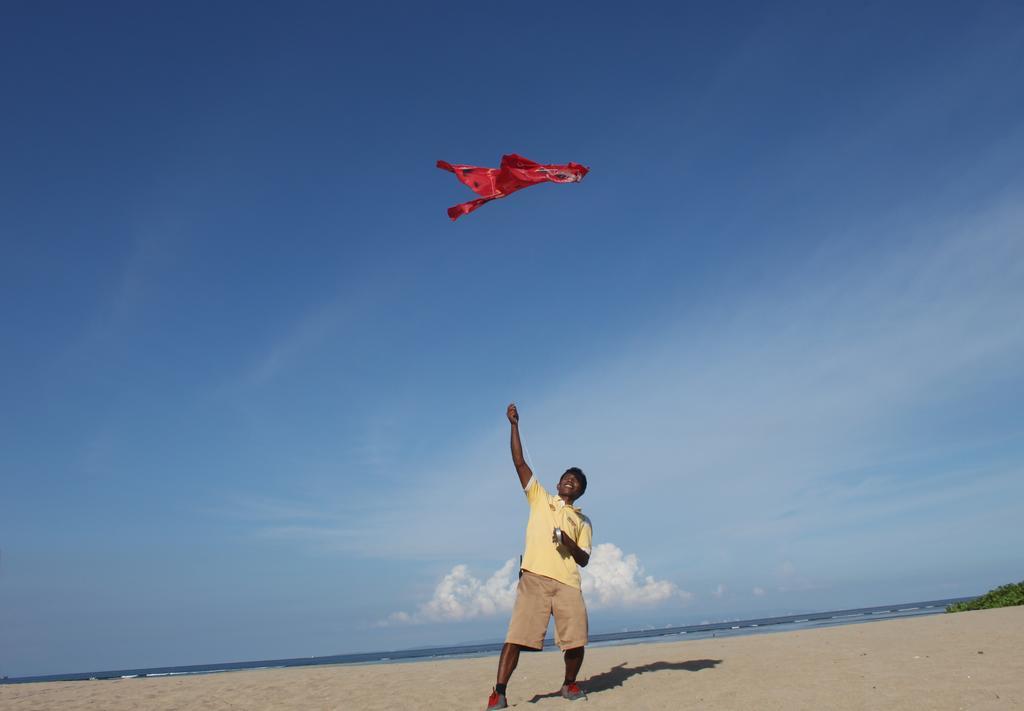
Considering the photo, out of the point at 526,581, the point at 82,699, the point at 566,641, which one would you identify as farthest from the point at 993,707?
the point at 82,699

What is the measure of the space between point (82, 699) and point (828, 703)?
9615 mm

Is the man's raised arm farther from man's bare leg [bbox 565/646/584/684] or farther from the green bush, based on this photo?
the green bush

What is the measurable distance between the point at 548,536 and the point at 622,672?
3.47 meters

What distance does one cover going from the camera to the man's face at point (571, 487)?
8.21 meters

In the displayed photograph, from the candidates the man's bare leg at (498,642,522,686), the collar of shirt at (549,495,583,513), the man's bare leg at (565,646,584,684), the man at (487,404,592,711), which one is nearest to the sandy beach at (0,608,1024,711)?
the man's bare leg at (565,646,584,684)

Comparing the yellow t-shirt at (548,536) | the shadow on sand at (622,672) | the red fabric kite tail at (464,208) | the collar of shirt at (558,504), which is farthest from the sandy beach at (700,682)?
the red fabric kite tail at (464,208)

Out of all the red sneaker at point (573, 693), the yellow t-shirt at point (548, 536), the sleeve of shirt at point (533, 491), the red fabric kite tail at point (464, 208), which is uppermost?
the red fabric kite tail at point (464, 208)

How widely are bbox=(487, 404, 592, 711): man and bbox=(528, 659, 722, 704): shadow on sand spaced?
32.3 inches

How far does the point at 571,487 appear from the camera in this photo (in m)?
8.22

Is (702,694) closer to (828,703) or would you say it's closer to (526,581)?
(828,703)

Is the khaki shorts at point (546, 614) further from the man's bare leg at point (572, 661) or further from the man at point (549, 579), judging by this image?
the man's bare leg at point (572, 661)

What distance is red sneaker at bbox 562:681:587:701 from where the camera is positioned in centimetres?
775

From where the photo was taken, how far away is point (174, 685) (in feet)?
38.0

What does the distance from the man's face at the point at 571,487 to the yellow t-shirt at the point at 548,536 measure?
→ 0.91 ft
